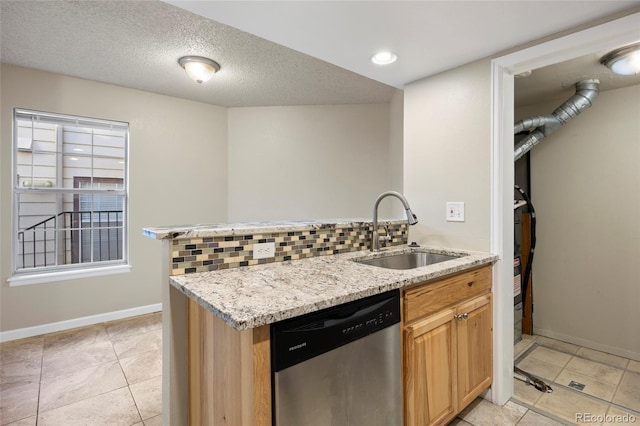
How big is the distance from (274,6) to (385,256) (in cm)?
149

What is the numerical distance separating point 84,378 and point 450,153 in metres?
3.02

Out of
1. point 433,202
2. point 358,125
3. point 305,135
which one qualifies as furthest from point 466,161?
point 305,135

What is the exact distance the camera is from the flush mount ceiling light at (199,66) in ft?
9.00

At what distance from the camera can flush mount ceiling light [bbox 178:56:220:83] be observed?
274 centimetres

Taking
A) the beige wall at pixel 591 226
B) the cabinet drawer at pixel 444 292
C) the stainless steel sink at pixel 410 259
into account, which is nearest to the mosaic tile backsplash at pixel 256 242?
the stainless steel sink at pixel 410 259

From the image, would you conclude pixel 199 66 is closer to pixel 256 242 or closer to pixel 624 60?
pixel 256 242

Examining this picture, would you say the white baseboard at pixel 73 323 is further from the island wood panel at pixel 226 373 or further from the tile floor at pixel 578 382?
the tile floor at pixel 578 382

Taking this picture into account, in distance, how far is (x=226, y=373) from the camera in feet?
3.59

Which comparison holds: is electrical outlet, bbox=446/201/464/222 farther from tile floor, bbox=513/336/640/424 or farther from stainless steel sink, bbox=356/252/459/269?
tile floor, bbox=513/336/640/424

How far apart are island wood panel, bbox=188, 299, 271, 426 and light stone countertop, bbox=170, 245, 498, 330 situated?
8 centimetres

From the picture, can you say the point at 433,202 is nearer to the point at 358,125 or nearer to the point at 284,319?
the point at 284,319

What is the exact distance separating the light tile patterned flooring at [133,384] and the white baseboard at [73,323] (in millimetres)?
104

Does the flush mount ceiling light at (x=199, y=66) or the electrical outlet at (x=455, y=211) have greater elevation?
the flush mount ceiling light at (x=199, y=66)

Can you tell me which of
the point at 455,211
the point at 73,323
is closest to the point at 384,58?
the point at 455,211
